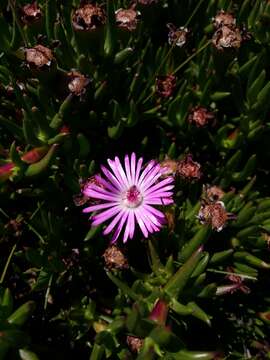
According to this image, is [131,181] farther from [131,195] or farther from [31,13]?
[31,13]

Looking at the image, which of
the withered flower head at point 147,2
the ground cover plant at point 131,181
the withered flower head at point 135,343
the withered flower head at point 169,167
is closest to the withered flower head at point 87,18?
the ground cover plant at point 131,181

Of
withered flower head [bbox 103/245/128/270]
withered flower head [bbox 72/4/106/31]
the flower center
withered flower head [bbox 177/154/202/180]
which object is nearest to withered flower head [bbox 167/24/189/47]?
withered flower head [bbox 72/4/106/31]

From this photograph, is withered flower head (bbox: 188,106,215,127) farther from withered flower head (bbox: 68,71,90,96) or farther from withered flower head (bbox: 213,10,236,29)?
withered flower head (bbox: 68,71,90,96)

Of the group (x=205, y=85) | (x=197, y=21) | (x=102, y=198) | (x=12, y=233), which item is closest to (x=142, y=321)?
(x=102, y=198)

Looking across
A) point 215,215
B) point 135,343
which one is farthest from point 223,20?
point 135,343

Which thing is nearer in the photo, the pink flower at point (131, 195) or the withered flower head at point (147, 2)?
the pink flower at point (131, 195)

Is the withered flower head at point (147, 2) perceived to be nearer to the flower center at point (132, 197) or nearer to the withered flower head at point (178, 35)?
the withered flower head at point (178, 35)
